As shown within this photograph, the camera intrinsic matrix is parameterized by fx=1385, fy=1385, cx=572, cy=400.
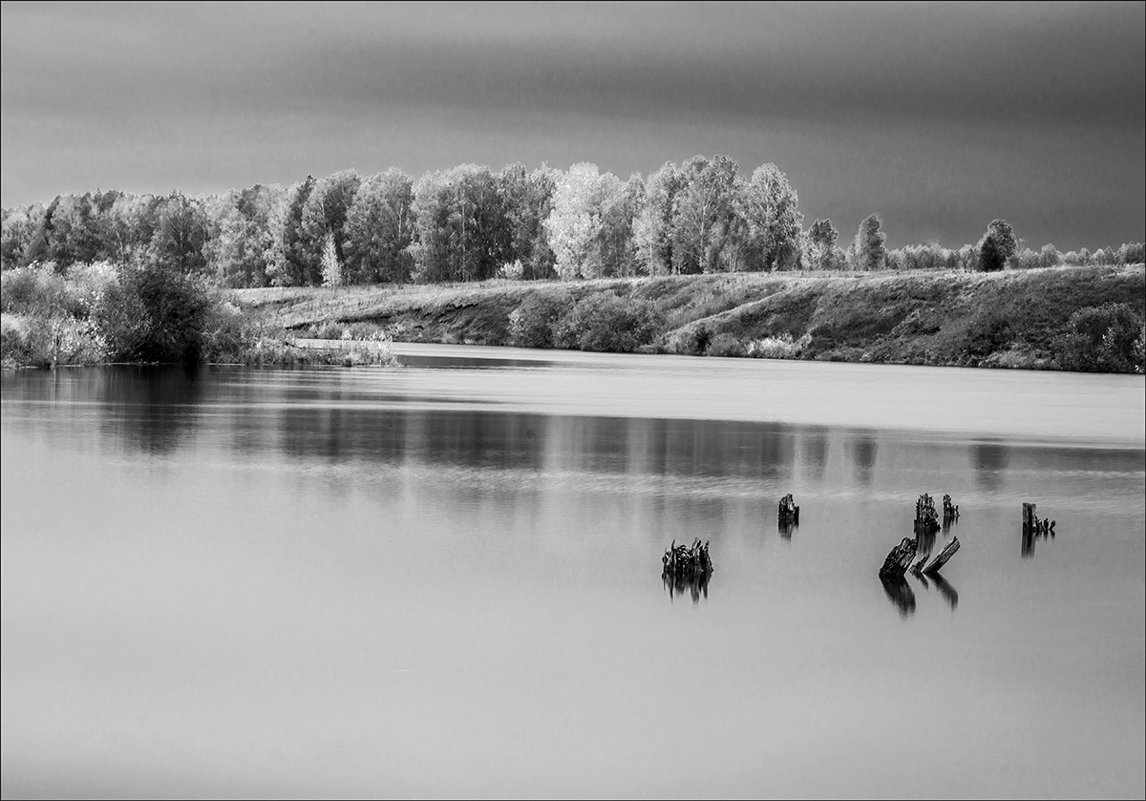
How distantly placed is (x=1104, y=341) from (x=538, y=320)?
43.5 meters

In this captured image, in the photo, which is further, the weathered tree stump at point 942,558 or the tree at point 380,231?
the tree at point 380,231

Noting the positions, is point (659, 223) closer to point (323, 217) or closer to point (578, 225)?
point (578, 225)

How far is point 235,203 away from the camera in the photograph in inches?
6535

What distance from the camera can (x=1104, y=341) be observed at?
240ft

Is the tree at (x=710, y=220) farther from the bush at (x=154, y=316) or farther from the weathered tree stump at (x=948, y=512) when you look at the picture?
the weathered tree stump at (x=948, y=512)

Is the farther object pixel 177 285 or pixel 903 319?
pixel 903 319

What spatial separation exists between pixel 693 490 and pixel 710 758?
42.4 ft

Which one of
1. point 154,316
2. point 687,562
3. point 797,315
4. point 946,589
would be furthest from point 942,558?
point 797,315

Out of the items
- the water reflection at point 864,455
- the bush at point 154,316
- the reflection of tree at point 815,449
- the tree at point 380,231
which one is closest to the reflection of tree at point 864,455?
the water reflection at point 864,455

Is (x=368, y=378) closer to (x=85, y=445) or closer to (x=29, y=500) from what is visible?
(x=85, y=445)

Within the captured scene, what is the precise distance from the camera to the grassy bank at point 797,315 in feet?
251

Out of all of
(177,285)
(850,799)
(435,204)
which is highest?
(435,204)

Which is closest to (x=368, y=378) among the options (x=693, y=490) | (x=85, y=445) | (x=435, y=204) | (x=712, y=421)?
(x=712, y=421)

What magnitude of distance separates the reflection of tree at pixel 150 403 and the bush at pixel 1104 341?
47.0m
